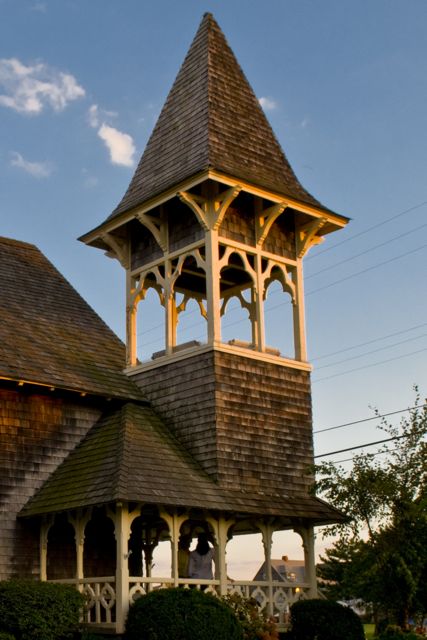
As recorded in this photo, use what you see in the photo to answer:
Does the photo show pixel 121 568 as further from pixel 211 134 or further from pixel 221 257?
pixel 211 134

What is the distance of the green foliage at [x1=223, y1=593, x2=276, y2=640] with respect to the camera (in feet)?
60.6

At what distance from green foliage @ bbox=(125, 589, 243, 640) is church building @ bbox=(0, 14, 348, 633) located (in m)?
0.63

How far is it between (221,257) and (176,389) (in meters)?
3.56

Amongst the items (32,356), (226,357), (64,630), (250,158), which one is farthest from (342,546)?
(250,158)

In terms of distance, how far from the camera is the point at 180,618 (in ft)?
54.9

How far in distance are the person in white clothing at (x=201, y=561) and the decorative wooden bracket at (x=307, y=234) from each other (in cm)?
737

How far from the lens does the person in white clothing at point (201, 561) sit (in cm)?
2181

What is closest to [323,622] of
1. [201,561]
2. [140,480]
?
[201,561]

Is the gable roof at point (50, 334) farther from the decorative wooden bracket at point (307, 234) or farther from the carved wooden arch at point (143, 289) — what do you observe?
the decorative wooden bracket at point (307, 234)

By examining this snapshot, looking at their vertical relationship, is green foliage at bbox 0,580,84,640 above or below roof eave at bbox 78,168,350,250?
below

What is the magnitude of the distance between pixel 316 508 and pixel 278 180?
8054 millimetres

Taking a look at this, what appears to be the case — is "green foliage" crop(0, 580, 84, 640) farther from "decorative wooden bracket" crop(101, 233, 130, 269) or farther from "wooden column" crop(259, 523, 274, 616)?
"decorative wooden bracket" crop(101, 233, 130, 269)

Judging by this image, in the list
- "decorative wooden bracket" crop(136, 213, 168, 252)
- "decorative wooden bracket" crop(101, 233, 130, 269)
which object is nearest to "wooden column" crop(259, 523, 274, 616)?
"decorative wooden bracket" crop(136, 213, 168, 252)

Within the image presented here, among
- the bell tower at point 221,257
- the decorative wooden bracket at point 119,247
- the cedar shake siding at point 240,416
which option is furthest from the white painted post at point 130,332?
the decorative wooden bracket at point 119,247
